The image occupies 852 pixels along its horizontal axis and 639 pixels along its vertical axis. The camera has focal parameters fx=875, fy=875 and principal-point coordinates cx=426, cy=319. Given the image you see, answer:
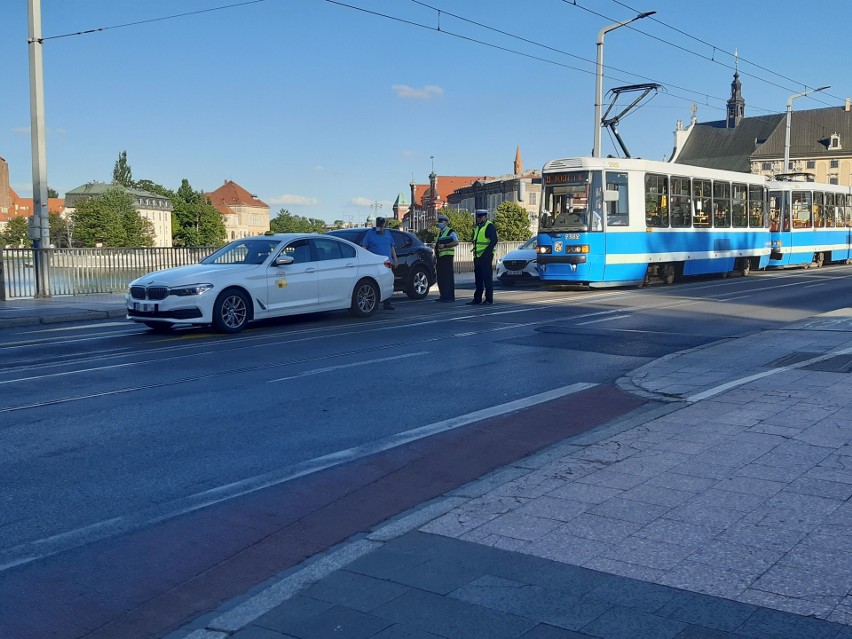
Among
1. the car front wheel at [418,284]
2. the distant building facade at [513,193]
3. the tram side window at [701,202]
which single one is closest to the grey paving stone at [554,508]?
the car front wheel at [418,284]

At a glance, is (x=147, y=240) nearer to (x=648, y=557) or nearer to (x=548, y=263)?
(x=548, y=263)

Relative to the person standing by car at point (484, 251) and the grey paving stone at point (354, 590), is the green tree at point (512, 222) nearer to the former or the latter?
the person standing by car at point (484, 251)

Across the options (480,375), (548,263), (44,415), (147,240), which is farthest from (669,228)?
(147,240)

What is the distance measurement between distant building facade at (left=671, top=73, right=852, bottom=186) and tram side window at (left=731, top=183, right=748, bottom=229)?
8837 centimetres

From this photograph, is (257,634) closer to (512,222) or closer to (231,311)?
(231,311)

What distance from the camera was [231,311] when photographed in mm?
13516

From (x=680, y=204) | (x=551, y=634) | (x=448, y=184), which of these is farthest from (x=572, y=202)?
(x=448, y=184)

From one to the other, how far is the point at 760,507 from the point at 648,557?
970mm

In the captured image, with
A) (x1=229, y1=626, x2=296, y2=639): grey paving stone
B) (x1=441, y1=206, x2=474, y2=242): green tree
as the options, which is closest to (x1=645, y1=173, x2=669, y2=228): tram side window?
(x1=229, y1=626, x2=296, y2=639): grey paving stone

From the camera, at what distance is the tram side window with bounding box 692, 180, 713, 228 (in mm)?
24812

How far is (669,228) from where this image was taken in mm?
23469

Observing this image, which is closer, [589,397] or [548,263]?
[589,397]

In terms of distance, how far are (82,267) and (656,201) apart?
14.7 meters

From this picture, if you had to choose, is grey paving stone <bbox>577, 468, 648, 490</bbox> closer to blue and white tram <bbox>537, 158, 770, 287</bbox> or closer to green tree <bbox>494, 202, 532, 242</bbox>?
blue and white tram <bbox>537, 158, 770, 287</bbox>
